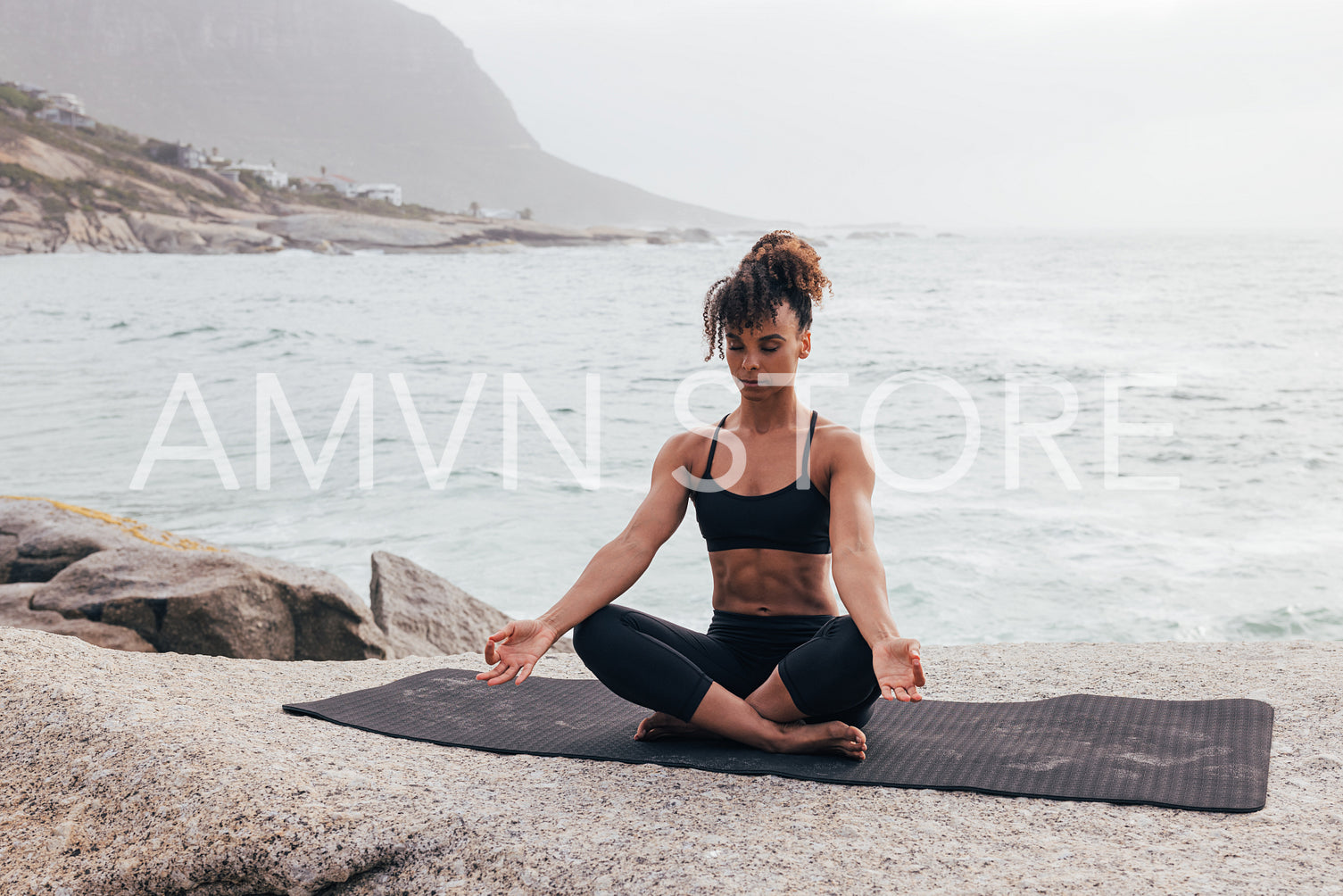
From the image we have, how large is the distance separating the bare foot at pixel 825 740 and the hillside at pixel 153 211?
5708 cm

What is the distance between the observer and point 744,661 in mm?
2930

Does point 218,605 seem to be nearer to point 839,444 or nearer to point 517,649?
point 517,649

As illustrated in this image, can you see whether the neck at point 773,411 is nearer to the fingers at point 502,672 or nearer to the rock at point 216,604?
the fingers at point 502,672

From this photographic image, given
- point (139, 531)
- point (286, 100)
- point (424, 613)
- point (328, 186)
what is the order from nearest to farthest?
point (424, 613) < point (139, 531) < point (328, 186) < point (286, 100)

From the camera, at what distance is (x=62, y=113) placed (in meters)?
76.5

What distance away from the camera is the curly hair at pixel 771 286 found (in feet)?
9.01

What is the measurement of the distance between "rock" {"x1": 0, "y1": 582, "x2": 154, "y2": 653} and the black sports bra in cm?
304

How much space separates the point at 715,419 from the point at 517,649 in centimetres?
1256

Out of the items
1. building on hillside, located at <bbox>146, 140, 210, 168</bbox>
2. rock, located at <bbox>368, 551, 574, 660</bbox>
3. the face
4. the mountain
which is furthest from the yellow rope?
the mountain

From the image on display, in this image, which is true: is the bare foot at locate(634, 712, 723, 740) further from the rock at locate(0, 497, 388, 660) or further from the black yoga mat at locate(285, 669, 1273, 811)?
the rock at locate(0, 497, 388, 660)

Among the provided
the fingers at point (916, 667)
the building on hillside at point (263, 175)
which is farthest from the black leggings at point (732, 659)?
the building on hillside at point (263, 175)

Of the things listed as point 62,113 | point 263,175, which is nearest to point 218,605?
point 62,113

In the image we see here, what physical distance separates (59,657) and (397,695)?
3.51 ft

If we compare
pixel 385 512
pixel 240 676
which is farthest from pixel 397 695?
pixel 385 512
